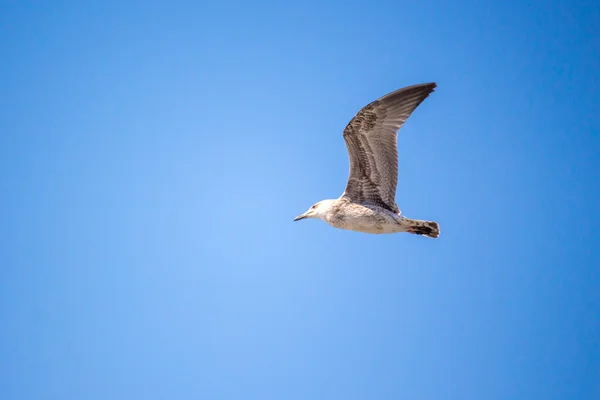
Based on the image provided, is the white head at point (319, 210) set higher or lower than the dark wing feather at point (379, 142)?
lower

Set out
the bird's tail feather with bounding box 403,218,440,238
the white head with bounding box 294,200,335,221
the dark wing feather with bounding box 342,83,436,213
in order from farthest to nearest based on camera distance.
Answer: the white head with bounding box 294,200,335,221, the bird's tail feather with bounding box 403,218,440,238, the dark wing feather with bounding box 342,83,436,213

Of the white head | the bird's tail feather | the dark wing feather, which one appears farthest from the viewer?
the white head

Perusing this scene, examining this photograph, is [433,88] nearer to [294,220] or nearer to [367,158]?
[367,158]

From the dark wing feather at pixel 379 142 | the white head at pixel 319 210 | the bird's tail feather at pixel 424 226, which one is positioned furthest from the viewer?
the white head at pixel 319 210

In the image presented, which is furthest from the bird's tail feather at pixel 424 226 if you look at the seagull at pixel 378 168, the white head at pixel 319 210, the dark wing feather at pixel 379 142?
the white head at pixel 319 210

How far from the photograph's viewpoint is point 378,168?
1153 centimetres

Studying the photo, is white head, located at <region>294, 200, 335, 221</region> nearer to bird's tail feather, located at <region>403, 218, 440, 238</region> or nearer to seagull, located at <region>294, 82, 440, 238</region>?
seagull, located at <region>294, 82, 440, 238</region>

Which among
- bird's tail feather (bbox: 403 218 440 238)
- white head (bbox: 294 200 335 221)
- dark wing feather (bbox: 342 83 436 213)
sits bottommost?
bird's tail feather (bbox: 403 218 440 238)

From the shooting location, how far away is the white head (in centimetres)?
1209

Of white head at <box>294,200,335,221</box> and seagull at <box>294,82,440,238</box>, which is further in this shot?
white head at <box>294,200,335,221</box>

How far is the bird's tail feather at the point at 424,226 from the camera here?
11344mm

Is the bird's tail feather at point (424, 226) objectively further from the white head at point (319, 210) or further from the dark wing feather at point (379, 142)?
the white head at point (319, 210)

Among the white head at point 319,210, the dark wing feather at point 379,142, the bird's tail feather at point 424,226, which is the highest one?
the dark wing feather at point 379,142

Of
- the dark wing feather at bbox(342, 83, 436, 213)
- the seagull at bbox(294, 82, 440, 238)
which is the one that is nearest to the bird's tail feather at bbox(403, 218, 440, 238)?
the seagull at bbox(294, 82, 440, 238)
